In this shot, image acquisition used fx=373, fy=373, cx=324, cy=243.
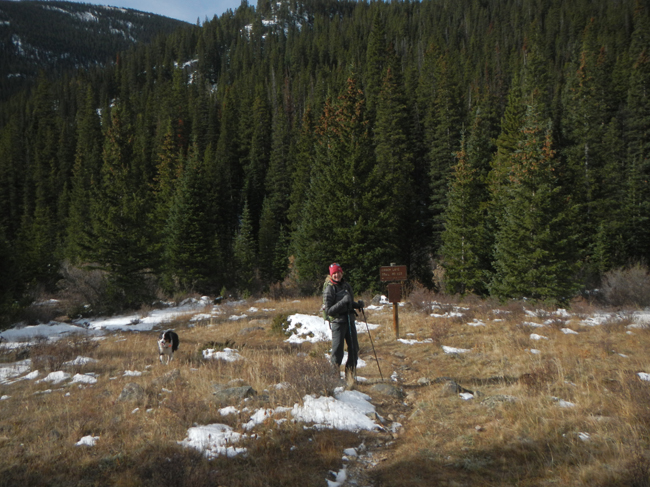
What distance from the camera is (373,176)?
2316cm

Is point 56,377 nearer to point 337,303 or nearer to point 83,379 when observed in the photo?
point 83,379

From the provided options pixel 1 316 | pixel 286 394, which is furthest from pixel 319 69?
pixel 286 394

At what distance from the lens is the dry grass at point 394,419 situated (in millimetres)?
3850

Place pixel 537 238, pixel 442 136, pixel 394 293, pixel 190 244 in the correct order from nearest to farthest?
pixel 394 293 → pixel 537 238 → pixel 190 244 → pixel 442 136

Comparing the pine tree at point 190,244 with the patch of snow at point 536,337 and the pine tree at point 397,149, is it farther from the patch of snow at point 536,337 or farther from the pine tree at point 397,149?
the patch of snow at point 536,337

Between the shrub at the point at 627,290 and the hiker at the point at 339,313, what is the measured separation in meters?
19.0

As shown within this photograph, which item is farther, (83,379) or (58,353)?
(58,353)

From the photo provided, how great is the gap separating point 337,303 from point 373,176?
687 inches

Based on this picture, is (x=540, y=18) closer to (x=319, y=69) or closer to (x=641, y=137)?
(x=319, y=69)

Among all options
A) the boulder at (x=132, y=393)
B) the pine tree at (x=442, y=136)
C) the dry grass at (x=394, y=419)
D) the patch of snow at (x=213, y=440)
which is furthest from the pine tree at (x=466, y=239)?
the patch of snow at (x=213, y=440)

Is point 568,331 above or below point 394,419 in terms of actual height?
below

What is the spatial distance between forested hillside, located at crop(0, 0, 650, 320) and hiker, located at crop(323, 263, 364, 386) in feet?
50.1

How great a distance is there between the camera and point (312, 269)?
24.1 meters

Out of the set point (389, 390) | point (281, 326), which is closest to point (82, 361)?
point (281, 326)
